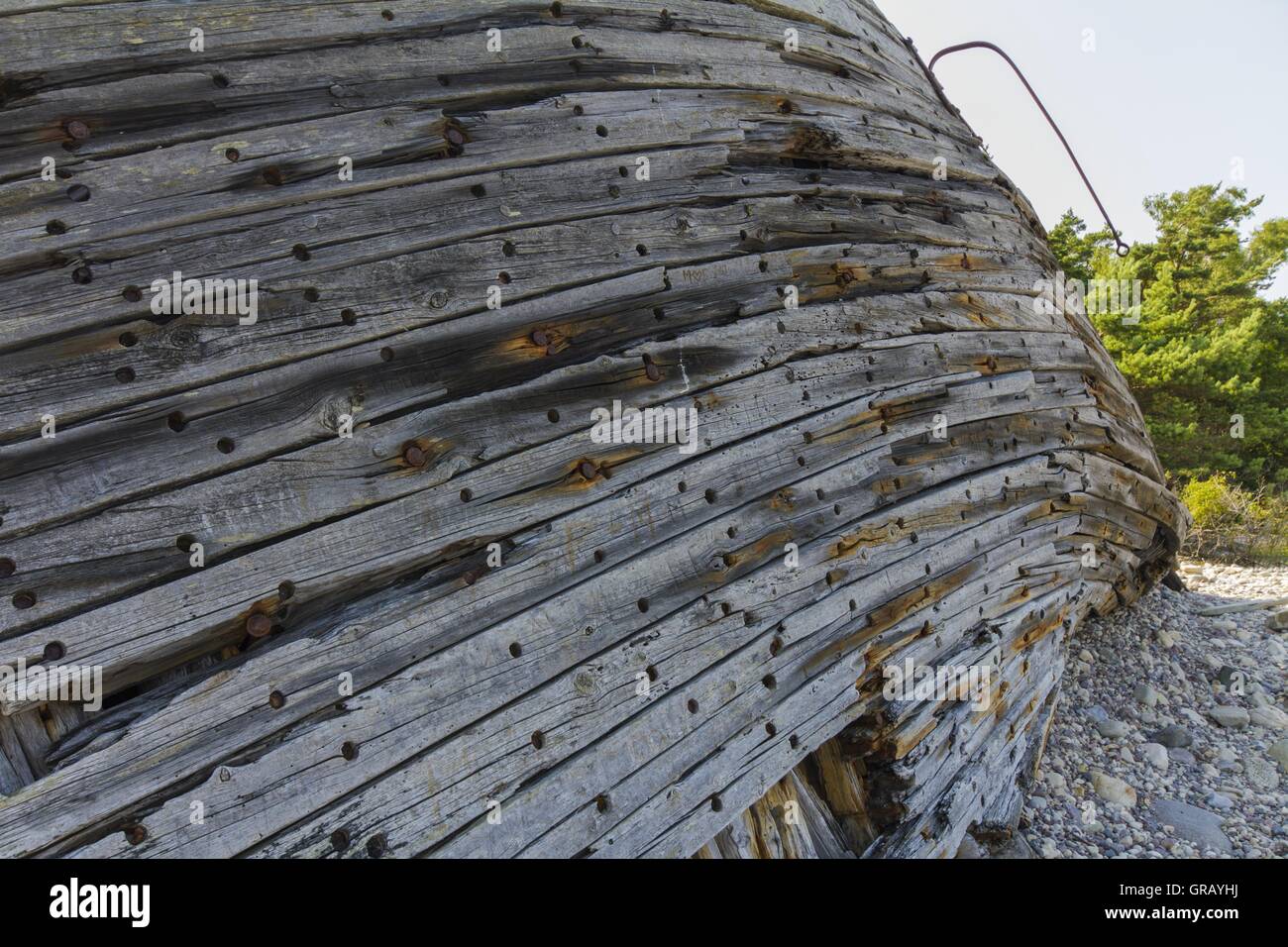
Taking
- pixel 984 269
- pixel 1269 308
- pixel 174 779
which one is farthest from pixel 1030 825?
pixel 1269 308

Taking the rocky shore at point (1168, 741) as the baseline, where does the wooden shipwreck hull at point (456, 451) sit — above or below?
above

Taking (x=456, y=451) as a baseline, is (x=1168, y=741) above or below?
below

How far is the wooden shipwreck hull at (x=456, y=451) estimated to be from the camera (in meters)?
2.63

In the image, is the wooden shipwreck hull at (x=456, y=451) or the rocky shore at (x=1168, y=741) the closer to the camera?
the wooden shipwreck hull at (x=456, y=451)

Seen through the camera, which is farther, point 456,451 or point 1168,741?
point 1168,741

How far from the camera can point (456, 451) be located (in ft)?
10.3

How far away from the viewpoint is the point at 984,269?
5.88 meters

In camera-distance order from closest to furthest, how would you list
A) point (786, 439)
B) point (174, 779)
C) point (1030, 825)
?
1. point (174, 779)
2. point (786, 439)
3. point (1030, 825)

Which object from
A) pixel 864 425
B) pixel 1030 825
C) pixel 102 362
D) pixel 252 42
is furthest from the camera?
pixel 1030 825
